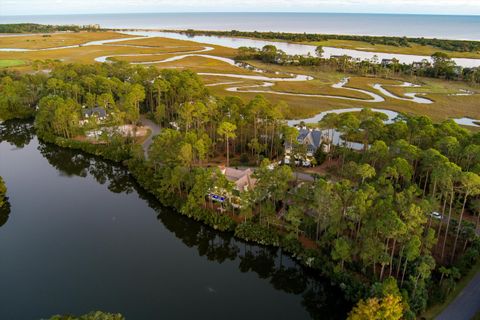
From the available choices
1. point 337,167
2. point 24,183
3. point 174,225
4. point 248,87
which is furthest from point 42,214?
point 248,87

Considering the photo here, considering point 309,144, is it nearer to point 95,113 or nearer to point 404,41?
point 95,113

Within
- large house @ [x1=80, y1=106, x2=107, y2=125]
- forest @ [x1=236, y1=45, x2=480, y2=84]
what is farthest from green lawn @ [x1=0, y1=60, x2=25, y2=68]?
forest @ [x1=236, y1=45, x2=480, y2=84]

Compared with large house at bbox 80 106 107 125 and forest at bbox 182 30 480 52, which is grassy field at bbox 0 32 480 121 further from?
forest at bbox 182 30 480 52

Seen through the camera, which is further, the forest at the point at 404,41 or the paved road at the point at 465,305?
the forest at the point at 404,41

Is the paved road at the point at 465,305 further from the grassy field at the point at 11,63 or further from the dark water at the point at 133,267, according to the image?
the grassy field at the point at 11,63

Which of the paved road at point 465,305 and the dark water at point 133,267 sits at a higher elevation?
the paved road at point 465,305

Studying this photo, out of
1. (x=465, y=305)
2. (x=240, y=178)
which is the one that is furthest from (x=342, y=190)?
(x=240, y=178)

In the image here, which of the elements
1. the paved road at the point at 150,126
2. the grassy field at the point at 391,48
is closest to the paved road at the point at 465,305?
the paved road at the point at 150,126
